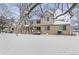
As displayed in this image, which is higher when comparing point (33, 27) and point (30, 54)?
point (33, 27)

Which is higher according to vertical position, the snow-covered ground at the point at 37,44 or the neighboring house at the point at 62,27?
the neighboring house at the point at 62,27

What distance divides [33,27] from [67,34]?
346 mm

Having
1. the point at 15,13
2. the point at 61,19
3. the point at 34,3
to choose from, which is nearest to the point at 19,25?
the point at 15,13

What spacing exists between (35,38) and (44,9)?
0.99 ft

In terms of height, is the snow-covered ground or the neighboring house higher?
the neighboring house

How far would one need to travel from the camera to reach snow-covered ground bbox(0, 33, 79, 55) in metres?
2.04

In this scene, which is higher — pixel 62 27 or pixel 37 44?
pixel 62 27

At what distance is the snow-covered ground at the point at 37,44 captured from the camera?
2.04 m

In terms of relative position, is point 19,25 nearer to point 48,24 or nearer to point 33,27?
point 33,27

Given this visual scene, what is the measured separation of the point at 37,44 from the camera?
6.75ft

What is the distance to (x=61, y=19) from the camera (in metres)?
2.07
